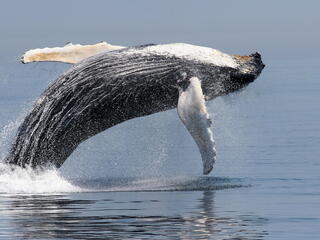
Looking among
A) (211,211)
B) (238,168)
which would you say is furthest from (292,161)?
(211,211)

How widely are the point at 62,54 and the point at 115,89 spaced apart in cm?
192

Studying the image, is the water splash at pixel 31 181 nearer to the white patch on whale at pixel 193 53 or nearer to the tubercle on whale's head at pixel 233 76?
the white patch on whale at pixel 193 53

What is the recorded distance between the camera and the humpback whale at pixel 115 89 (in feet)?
75.6

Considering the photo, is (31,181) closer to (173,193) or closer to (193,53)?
(173,193)

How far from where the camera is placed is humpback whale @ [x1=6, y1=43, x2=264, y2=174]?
75.6 ft

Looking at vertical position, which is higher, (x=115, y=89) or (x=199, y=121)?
(x=115, y=89)

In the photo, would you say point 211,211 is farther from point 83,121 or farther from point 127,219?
point 83,121

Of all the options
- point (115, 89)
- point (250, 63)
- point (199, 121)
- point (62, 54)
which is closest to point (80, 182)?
point (115, 89)

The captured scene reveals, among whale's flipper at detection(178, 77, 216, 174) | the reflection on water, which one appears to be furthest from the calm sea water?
whale's flipper at detection(178, 77, 216, 174)

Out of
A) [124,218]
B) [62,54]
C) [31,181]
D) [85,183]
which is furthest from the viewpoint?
[62,54]

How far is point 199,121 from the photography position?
21.9 metres

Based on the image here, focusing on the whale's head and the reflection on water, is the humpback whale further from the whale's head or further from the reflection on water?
the reflection on water

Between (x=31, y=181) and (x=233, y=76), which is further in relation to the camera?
(x=233, y=76)

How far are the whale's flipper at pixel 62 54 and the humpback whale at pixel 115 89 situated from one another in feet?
1.21
